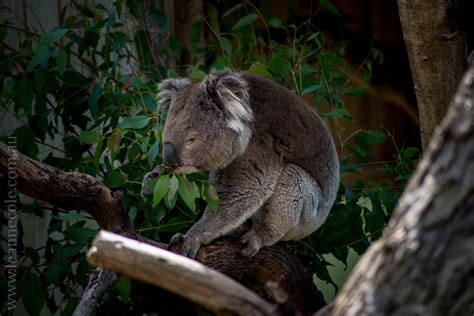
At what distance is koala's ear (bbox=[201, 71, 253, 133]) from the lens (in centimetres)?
318

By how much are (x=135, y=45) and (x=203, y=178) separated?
5.66 feet

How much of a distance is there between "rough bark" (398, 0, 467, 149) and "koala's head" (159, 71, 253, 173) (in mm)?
798

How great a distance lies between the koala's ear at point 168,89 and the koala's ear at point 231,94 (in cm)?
17

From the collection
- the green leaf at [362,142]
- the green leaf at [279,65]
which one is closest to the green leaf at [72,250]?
the green leaf at [279,65]

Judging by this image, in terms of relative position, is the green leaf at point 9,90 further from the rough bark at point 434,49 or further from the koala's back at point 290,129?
the rough bark at point 434,49

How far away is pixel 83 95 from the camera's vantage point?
4.18 meters

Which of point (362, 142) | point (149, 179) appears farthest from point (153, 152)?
point (362, 142)

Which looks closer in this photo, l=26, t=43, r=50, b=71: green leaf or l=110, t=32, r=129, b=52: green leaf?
l=26, t=43, r=50, b=71: green leaf

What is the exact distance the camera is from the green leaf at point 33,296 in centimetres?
337

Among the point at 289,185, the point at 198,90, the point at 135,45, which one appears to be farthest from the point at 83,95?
the point at 289,185

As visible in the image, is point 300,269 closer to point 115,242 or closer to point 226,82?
point 226,82

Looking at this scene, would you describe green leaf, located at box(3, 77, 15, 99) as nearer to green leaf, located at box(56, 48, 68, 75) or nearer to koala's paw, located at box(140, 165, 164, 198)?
green leaf, located at box(56, 48, 68, 75)

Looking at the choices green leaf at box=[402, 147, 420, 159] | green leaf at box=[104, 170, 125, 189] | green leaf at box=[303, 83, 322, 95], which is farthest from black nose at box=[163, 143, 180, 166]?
green leaf at box=[402, 147, 420, 159]

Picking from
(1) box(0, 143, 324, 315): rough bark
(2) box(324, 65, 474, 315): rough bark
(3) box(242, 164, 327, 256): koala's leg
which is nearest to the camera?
(2) box(324, 65, 474, 315): rough bark
